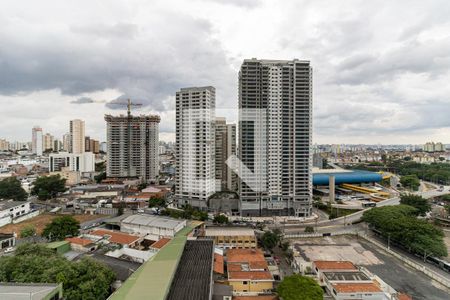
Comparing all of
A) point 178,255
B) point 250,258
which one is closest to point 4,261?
point 178,255

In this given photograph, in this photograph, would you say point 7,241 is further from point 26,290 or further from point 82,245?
point 26,290

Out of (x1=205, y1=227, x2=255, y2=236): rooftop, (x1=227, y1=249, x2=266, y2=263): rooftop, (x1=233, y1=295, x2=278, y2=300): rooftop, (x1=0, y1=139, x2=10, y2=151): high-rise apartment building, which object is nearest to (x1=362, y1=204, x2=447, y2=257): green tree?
(x1=205, y1=227, x2=255, y2=236): rooftop

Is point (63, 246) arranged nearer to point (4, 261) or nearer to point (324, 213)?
point (4, 261)

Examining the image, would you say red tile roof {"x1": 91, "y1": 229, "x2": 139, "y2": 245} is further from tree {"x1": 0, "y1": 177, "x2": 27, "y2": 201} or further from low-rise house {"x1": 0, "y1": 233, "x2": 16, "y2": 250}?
tree {"x1": 0, "y1": 177, "x2": 27, "y2": 201}

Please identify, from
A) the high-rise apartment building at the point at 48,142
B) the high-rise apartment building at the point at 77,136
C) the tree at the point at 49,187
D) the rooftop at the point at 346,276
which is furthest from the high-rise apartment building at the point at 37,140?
the rooftop at the point at 346,276

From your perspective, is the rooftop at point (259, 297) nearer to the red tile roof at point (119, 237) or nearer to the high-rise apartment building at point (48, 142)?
the red tile roof at point (119, 237)
